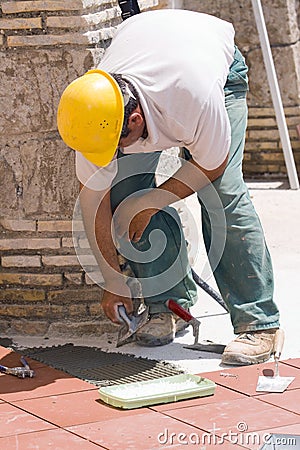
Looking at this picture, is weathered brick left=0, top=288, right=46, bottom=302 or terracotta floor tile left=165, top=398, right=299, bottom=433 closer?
terracotta floor tile left=165, top=398, right=299, bottom=433

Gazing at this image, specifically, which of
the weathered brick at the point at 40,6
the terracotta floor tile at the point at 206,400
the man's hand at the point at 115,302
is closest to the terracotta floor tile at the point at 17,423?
the terracotta floor tile at the point at 206,400

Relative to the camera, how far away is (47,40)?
4.52 m

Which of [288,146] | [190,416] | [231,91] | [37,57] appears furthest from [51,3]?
[288,146]

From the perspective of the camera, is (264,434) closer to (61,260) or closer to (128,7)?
(61,260)

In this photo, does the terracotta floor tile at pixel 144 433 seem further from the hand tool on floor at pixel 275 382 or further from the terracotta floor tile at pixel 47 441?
the hand tool on floor at pixel 275 382

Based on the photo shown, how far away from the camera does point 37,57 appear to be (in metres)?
4.55

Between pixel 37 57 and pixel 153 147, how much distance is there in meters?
0.82

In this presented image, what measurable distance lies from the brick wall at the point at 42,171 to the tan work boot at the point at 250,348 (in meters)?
0.72

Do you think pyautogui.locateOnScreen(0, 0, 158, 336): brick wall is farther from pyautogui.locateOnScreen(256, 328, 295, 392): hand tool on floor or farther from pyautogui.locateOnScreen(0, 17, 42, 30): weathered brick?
pyautogui.locateOnScreen(256, 328, 295, 392): hand tool on floor

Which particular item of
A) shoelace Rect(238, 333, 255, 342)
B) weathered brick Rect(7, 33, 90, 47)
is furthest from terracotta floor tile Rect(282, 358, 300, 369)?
weathered brick Rect(7, 33, 90, 47)

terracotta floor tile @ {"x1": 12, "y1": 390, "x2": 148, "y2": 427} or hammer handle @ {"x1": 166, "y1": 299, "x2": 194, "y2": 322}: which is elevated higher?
hammer handle @ {"x1": 166, "y1": 299, "x2": 194, "y2": 322}

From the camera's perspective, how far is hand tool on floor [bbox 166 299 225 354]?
4.46 metres

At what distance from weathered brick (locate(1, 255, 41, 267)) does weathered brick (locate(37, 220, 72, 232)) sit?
148mm

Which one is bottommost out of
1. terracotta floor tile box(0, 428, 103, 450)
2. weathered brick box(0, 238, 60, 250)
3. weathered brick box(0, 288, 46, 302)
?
terracotta floor tile box(0, 428, 103, 450)
